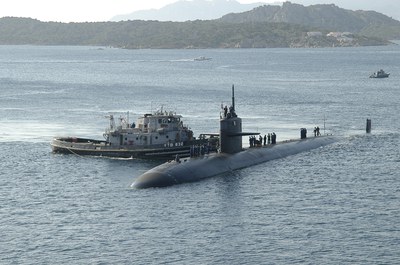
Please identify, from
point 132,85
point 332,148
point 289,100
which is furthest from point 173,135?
point 132,85

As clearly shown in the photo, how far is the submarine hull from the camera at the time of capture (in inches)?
2763

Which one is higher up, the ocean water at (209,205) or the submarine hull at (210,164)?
the submarine hull at (210,164)

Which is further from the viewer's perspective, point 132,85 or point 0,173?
point 132,85

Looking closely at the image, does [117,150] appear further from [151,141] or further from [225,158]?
[225,158]

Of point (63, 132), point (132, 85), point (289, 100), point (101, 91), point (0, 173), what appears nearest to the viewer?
point (0, 173)

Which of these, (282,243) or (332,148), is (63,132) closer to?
(332,148)

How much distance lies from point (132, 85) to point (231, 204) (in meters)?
125

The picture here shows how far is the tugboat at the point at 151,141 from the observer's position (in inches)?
3413

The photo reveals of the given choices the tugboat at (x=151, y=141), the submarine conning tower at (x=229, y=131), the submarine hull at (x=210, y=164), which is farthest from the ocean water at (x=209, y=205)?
the submarine conning tower at (x=229, y=131)

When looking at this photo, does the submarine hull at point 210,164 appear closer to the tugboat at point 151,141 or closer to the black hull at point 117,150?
the tugboat at point 151,141

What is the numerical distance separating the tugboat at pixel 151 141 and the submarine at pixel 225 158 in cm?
597

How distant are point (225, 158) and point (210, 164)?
3.10m

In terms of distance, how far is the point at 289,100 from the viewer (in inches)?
5709

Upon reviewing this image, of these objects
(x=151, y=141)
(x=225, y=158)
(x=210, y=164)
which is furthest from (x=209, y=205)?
(x=151, y=141)
